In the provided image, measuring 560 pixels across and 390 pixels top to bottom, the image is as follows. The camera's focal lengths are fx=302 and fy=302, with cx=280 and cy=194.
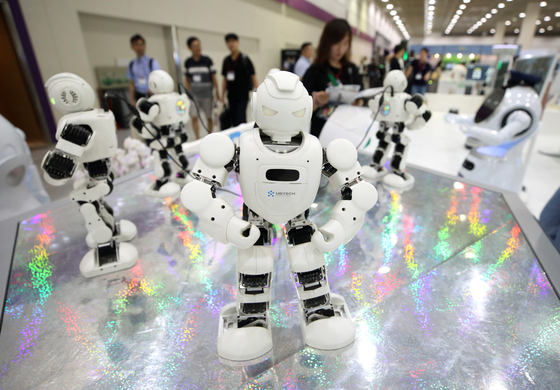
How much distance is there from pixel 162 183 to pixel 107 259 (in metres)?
1.05

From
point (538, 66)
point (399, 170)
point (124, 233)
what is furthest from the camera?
point (538, 66)

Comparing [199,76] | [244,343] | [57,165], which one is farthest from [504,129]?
[199,76]

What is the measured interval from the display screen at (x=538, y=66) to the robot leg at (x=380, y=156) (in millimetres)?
1444

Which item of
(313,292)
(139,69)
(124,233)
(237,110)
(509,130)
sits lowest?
(124,233)

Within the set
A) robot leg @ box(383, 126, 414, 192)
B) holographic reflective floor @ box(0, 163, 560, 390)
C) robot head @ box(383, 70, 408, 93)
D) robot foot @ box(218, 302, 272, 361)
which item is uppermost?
robot head @ box(383, 70, 408, 93)

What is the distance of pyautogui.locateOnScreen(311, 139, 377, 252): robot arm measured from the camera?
1.14 m

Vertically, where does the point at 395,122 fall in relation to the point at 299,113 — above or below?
below

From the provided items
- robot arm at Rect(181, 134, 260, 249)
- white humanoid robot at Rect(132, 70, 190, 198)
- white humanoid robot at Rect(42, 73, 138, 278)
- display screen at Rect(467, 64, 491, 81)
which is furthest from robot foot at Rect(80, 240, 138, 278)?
display screen at Rect(467, 64, 491, 81)

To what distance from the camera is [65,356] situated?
4.18 ft

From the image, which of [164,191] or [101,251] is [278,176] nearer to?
[101,251]

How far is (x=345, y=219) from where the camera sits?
1163 millimetres

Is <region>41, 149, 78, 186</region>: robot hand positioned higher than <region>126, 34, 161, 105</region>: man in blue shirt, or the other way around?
<region>126, 34, 161, 105</region>: man in blue shirt

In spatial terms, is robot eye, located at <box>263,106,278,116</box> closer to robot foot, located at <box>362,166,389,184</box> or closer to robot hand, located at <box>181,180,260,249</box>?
robot hand, located at <box>181,180,260,249</box>

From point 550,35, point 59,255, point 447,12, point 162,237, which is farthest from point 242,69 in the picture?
point 550,35
